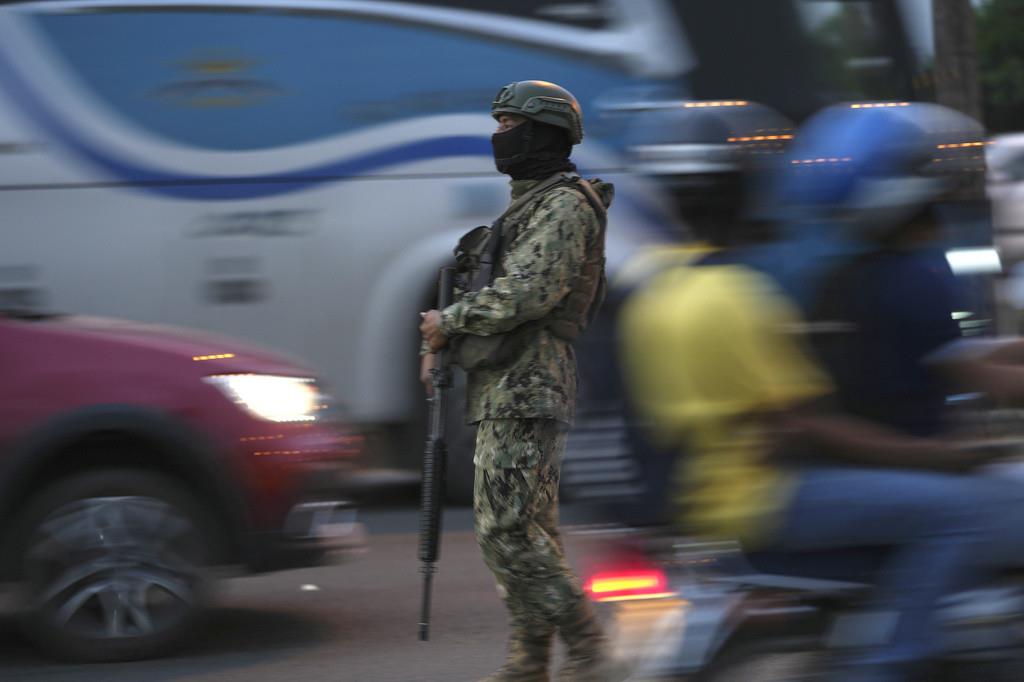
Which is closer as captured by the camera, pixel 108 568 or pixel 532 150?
pixel 532 150

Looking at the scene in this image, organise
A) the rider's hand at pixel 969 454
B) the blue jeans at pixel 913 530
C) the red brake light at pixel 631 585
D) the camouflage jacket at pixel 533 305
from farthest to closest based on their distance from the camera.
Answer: the camouflage jacket at pixel 533 305
the red brake light at pixel 631 585
the rider's hand at pixel 969 454
the blue jeans at pixel 913 530

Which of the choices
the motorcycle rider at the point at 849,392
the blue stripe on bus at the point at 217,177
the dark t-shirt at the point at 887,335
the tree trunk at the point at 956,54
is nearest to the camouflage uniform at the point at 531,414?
the motorcycle rider at the point at 849,392

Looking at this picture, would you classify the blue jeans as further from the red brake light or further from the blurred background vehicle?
the blurred background vehicle

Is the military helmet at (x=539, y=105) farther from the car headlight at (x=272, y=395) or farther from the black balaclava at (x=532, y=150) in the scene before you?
the car headlight at (x=272, y=395)

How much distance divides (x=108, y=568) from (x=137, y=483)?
302 mm

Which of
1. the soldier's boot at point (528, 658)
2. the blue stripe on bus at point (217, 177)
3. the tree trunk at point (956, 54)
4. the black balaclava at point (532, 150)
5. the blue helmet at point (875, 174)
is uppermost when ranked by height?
the tree trunk at point (956, 54)

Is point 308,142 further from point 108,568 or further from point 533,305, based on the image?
point 533,305

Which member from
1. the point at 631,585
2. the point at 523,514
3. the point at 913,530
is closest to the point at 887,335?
the point at 913,530

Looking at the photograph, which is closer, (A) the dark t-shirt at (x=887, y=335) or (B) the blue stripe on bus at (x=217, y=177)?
(A) the dark t-shirt at (x=887, y=335)

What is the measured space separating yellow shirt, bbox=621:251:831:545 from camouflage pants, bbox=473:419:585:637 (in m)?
1.06

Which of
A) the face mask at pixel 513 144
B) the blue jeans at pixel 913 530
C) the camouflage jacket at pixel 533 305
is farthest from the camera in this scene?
the face mask at pixel 513 144

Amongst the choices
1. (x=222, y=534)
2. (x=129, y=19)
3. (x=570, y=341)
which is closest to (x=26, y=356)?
(x=222, y=534)

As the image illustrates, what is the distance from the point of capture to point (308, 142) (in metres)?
8.78

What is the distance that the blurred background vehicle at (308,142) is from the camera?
866 cm
